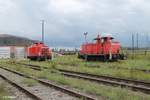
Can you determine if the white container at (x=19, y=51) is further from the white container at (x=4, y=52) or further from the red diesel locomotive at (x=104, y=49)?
the red diesel locomotive at (x=104, y=49)

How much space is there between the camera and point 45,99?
13344 mm

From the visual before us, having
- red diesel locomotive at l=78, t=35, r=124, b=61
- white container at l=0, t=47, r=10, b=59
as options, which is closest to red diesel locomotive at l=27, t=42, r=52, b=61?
red diesel locomotive at l=78, t=35, r=124, b=61

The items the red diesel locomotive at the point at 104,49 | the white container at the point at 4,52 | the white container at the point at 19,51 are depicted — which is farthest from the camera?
the white container at the point at 19,51

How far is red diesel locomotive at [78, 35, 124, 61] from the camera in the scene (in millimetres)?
40094

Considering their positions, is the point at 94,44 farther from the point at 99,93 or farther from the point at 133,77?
the point at 99,93

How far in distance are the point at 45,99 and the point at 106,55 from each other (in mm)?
27376

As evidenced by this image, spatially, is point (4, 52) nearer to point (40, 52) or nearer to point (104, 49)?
point (40, 52)

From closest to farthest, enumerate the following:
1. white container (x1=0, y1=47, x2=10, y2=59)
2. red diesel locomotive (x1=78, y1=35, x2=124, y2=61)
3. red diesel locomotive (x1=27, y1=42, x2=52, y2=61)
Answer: red diesel locomotive (x1=78, y1=35, x2=124, y2=61) → red diesel locomotive (x1=27, y1=42, x2=52, y2=61) → white container (x1=0, y1=47, x2=10, y2=59)

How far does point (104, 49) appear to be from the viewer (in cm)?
4066

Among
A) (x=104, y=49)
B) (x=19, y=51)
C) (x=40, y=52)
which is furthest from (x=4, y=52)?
(x=104, y=49)

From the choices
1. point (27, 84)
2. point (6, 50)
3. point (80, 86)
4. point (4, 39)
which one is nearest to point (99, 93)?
point (80, 86)

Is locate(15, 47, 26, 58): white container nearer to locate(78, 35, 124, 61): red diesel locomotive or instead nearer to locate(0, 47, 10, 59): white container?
locate(0, 47, 10, 59): white container

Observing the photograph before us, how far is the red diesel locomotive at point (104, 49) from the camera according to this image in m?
40.1

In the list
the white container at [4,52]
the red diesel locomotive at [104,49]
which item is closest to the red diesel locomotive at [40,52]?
the red diesel locomotive at [104,49]
